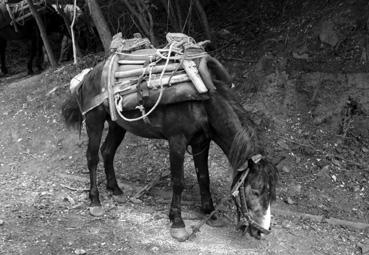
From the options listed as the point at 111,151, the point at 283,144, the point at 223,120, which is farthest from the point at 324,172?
the point at 111,151

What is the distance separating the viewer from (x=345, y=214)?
15.3ft

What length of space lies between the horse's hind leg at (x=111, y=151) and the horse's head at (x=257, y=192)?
1695 mm

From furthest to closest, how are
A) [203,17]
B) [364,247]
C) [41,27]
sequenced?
1. [41,27]
2. [203,17]
3. [364,247]

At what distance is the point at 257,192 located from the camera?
3.76m

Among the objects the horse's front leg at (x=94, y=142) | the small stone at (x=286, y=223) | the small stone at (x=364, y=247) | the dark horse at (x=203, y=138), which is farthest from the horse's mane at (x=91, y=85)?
the small stone at (x=364, y=247)

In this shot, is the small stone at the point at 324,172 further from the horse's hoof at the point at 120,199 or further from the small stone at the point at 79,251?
the small stone at the point at 79,251

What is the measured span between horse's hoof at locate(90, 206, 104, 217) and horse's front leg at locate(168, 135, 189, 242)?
745mm

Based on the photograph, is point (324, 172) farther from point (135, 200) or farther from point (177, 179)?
point (135, 200)

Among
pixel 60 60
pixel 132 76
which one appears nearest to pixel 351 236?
pixel 132 76

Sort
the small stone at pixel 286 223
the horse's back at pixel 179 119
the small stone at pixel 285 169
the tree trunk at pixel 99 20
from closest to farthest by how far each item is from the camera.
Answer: the horse's back at pixel 179 119 < the small stone at pixel 286 223 < the small stone at pixel 285 169 < the tree trunk at pixel 99 20

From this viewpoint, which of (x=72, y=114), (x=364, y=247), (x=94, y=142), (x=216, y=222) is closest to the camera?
(x=364, y=247)

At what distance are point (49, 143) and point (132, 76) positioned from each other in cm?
251

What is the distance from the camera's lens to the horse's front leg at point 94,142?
4.66 meters

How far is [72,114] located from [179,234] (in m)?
1.87
